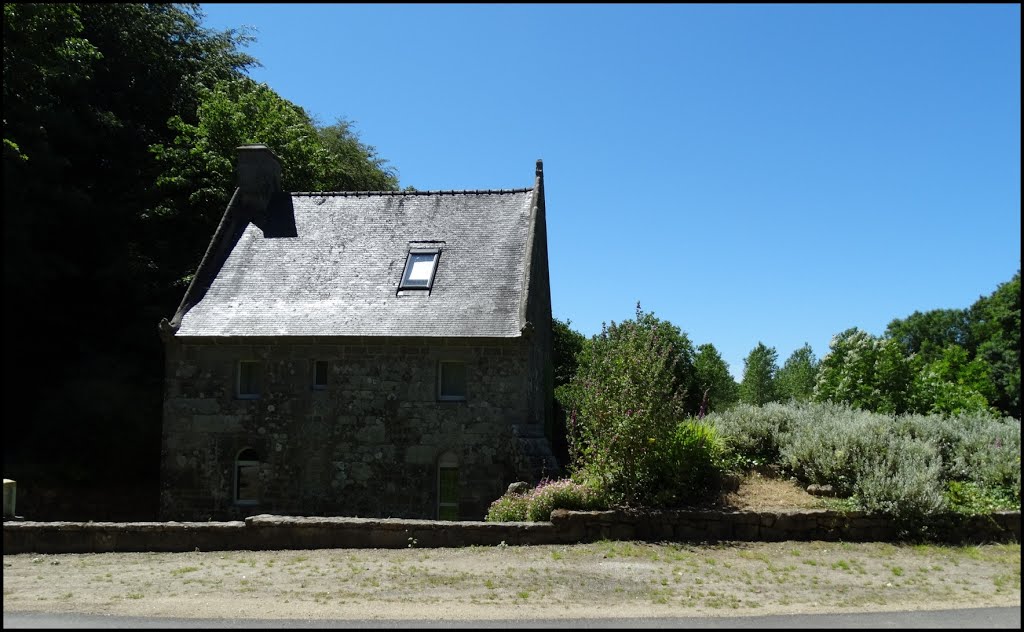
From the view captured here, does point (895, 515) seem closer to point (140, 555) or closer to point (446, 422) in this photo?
point (446, 422)

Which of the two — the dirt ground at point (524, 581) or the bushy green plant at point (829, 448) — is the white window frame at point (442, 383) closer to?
the dirt ground at point (524, 581)

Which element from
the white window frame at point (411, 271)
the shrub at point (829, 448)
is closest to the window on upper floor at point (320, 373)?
the white window frame at point (411, 271)

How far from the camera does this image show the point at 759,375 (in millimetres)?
34188

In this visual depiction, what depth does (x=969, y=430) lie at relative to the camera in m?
13.0

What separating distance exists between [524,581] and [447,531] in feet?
8.51

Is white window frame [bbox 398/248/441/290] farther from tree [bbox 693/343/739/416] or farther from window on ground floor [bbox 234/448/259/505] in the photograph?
tree [bbox 693/343/739/416]

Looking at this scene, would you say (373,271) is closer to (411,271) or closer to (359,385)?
(411,271)

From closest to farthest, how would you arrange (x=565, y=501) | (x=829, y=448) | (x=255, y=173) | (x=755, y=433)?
(x=565, y=501) → (x=829, y=448) → (x=755, y=433) → (x=255, y=173)

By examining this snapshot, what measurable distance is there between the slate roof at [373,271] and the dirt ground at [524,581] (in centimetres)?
604

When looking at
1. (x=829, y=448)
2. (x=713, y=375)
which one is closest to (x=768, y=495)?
(x=829, y=448)

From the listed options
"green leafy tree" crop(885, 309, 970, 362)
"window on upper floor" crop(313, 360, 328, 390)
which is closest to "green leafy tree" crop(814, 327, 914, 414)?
"window on upper floor" crop(313, 360, 328, 390)

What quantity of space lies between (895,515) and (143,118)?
25494 mm

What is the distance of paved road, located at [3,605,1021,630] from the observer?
24.0ft

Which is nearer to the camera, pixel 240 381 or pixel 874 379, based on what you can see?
pixel 240 381
